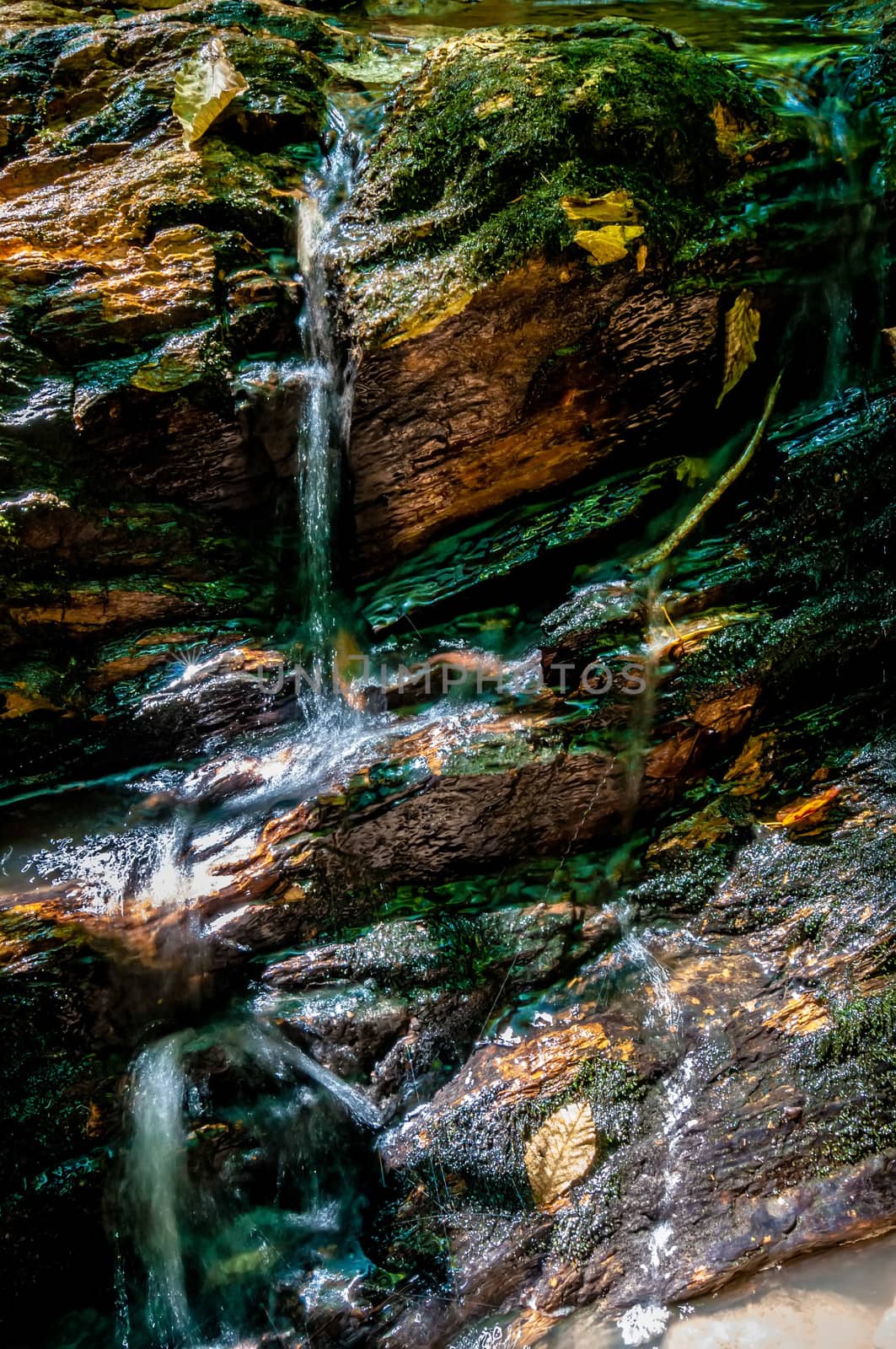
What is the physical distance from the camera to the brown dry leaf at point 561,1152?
9.74 ft

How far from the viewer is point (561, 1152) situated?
3014 mm

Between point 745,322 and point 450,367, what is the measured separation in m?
1.50

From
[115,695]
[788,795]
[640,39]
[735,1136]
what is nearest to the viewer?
[735,1136]

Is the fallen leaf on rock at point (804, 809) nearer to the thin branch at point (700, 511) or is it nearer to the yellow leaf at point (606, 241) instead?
the thin branch at point (700, 511)

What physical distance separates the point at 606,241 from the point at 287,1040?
12.5 ft

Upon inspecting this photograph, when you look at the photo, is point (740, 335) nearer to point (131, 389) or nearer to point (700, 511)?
point (700, 511)

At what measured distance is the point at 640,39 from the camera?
449 cm

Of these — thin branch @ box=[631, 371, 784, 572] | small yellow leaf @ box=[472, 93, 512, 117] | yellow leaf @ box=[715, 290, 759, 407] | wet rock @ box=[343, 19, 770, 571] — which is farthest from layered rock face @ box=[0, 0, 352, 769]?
yellow leaf @ box=[715, 290, 759, 407]

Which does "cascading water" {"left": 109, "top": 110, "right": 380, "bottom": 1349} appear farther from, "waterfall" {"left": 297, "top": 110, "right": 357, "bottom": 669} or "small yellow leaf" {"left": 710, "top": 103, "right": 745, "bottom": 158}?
"small yellow leaf" {"left": 710, "top": 103, "right": 745, "bottom": 158}

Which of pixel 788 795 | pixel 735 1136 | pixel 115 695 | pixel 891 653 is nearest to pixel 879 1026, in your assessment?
pixel 735 1136

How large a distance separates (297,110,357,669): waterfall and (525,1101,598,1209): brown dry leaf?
240cm

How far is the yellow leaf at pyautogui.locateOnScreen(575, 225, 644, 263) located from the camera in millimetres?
3791

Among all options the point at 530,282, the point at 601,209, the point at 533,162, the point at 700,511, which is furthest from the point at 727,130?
the point at 700,511

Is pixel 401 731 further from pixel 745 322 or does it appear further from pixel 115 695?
pixel 745 322
